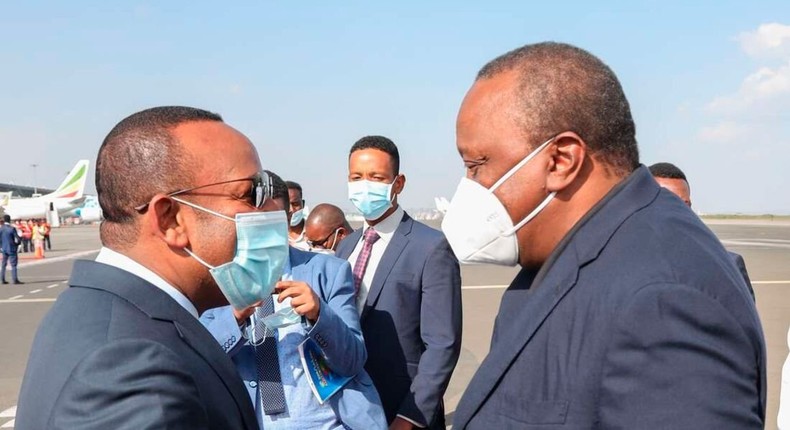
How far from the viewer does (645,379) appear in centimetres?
135

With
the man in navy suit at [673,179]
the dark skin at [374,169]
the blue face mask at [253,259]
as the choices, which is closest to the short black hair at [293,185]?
the dark skin at [374,169]

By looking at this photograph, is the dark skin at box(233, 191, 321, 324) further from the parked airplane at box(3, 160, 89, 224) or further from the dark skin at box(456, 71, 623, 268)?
the parked airplane at box(3, 160, 89, 224)

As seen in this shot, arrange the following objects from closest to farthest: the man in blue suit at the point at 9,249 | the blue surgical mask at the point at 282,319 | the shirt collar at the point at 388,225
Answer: the blue surgical mask at the point at 282,319 → the shirt collar at the point at 388,225 → the man in blue suit at the point at 9,249

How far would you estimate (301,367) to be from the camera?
115 inches

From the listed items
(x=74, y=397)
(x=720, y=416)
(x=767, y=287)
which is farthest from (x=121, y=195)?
(x=767, y=287)

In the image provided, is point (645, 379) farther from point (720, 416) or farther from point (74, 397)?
point (74, 397)

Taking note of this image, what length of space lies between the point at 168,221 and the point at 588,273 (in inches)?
45.2

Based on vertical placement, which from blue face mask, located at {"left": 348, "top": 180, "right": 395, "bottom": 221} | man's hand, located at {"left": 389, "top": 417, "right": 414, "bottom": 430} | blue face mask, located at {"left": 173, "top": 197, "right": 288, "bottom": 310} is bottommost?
man's hand, located at {"left": 389, "top": 417, "right": 414, "bottom": 430}

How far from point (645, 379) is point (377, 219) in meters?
2.87

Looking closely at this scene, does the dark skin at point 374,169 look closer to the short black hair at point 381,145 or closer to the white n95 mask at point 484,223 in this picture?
the short black hair at point 381,145

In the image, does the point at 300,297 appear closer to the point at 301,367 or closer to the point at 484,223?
the point at 301,367

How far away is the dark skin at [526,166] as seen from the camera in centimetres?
172

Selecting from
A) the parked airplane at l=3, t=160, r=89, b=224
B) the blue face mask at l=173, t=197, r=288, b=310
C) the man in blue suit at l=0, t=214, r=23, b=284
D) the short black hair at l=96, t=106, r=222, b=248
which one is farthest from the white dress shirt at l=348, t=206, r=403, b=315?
the parked airplane at l=3, t=160, r=89, b=224

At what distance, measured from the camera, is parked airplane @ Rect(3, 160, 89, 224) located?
5309 cm
